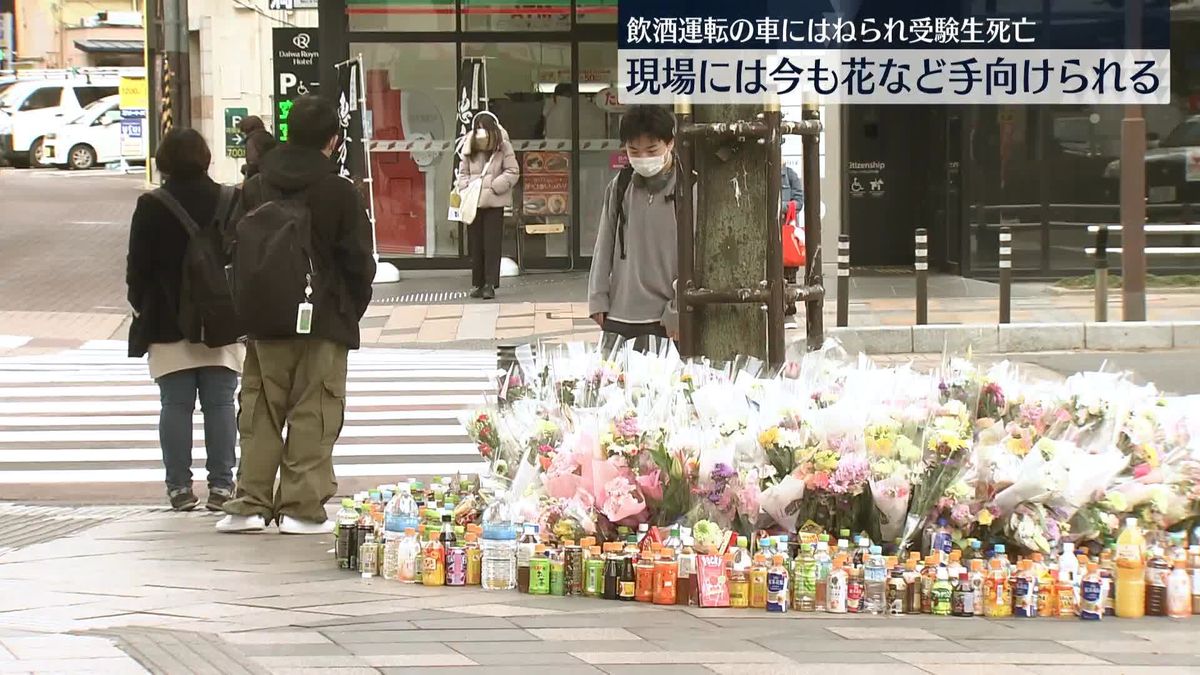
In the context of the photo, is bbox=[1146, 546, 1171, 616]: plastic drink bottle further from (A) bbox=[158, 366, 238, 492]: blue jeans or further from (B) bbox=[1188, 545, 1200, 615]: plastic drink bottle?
(A) bbox=[158, 366, 238, 492]: blue jeans

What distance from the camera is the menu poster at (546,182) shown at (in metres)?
20.9

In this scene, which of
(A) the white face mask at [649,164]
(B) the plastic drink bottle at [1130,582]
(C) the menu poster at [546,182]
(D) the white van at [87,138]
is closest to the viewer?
(B) the plastic drink bottle at [1130,582]

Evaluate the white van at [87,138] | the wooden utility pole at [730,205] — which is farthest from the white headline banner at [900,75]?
the white van at [87,138]

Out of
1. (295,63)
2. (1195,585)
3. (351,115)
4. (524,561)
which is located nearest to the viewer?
(1195,585)

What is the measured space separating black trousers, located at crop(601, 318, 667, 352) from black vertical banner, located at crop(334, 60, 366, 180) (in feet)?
39.4

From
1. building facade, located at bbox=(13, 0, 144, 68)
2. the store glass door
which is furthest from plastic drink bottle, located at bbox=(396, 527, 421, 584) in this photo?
building facade, located at bbox=(13, 0, 144, 68)

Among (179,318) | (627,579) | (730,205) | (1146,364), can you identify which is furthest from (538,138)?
(627,579)

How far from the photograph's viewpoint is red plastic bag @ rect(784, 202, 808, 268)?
1388 cm

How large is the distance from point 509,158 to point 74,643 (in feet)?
44.5

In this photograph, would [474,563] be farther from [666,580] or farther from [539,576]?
[666,580]

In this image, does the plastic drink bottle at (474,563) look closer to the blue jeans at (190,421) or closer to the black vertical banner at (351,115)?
the blue jeans at (190,421)

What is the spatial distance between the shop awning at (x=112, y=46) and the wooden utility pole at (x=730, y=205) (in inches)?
1807

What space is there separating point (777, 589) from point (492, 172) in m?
12.8

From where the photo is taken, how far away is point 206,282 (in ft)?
26.0
